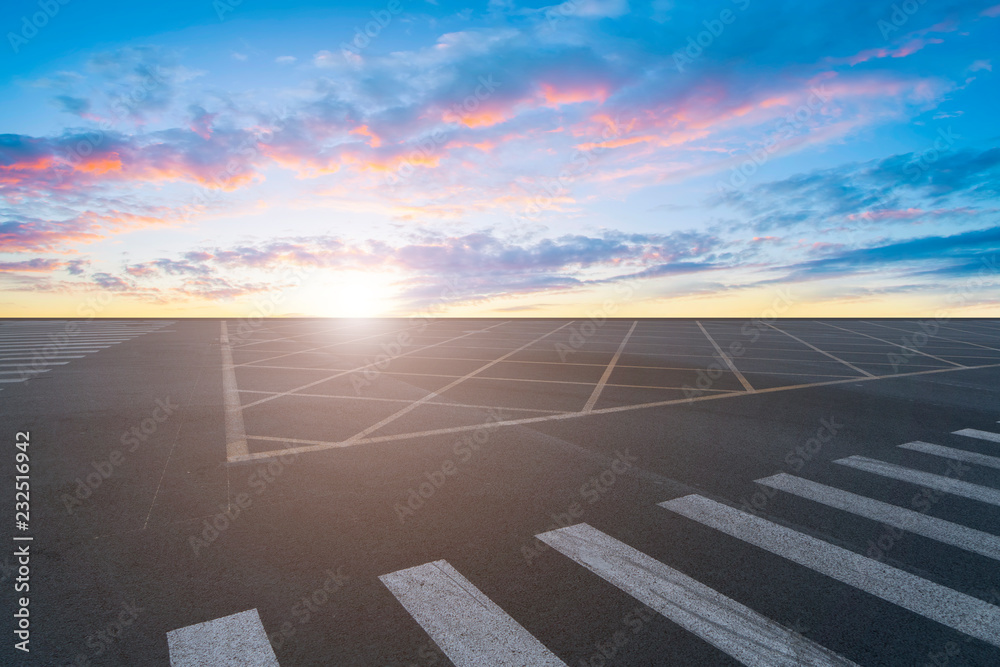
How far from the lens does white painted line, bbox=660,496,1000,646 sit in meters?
3.31

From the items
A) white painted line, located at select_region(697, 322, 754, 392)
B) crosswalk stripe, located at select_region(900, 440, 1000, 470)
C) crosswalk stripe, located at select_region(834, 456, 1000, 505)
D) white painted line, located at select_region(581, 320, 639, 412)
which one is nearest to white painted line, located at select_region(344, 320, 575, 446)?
white painted line, located at select_region(581, 320, 639, 412)

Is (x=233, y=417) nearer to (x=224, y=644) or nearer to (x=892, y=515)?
(x=224, y=644)

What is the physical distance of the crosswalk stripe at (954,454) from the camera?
6645mm

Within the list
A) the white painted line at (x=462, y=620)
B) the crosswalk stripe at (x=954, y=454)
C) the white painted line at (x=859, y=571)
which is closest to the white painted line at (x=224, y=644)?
the white painted line at (x=462, y=620)

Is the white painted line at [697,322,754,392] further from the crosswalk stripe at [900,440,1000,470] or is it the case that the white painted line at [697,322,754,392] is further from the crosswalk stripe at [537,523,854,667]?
the crosswalk stripe at [537,523,854,667]

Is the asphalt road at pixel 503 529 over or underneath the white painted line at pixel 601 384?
over

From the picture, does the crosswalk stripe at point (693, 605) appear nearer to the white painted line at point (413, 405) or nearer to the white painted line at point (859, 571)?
the white painted line at point (859, 571)

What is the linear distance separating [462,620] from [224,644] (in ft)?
4.38

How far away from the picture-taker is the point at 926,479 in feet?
19.5

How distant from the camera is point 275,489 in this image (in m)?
5.43

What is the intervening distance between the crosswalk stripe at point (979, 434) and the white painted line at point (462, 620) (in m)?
8.39

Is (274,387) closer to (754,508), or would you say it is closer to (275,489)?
(275,489)

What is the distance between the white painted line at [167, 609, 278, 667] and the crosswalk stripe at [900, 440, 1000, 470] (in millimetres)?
8021

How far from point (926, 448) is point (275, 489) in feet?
27.1
